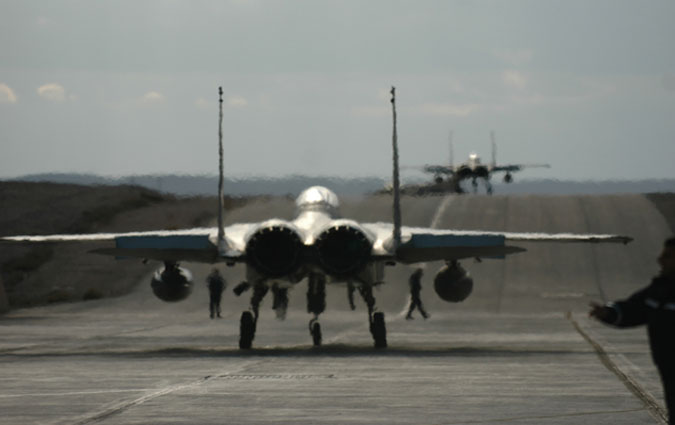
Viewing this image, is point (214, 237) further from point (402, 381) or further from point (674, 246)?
point (674, 246)

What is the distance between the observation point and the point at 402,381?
19062 mm

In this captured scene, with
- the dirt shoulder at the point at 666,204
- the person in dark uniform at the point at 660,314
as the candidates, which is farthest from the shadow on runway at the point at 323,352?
the dirt shoulder at the point at 666,204

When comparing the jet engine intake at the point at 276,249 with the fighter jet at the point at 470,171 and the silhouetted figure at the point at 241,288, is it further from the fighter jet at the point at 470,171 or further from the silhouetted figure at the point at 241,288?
the fighter jet at the point at 470,171

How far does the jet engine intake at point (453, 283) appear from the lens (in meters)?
29.5

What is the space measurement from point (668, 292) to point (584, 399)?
253 inches

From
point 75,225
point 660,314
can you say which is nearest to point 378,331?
point 660,314

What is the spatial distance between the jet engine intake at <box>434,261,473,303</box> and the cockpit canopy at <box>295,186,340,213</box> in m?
2.73

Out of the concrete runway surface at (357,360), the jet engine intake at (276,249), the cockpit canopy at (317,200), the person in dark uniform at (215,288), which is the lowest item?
the concrete runway surface at (357,360)

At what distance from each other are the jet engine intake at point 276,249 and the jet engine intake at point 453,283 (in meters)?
5.18

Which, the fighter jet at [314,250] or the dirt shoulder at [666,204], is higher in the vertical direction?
the dirt shoulder at [666,204]

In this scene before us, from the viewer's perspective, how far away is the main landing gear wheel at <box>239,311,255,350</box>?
89.9 feet

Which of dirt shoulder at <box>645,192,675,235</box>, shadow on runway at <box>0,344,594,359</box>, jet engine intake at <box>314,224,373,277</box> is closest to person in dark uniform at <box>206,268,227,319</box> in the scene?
shadow on runway at <box>0,344,594,359</box>

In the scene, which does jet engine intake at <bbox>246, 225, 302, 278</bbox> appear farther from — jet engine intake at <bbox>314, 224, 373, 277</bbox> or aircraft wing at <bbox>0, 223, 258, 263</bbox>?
aircraft wing at <bbox>0, 223, 258, 263</bbox>

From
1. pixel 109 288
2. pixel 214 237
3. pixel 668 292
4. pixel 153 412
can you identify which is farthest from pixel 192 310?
pixel 668 292
